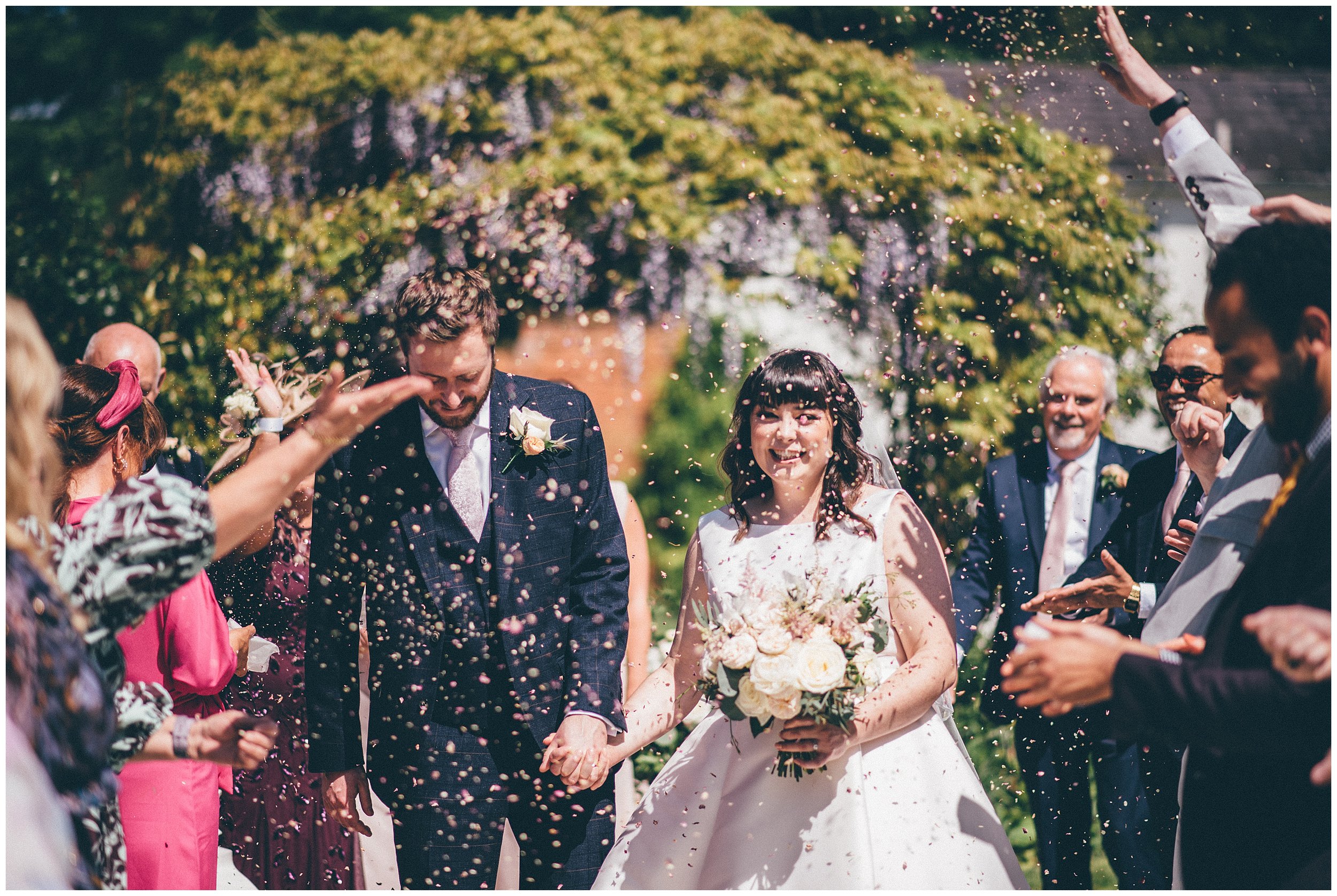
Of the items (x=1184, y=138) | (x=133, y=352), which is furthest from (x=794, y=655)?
(x=133, y=352)

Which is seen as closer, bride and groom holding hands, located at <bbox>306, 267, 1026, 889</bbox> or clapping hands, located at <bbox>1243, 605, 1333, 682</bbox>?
clapping hands, located at <bbox>1243, 605, 1333, 682</bbox>

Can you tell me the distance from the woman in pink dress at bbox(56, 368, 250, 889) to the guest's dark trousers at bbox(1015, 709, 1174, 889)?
3070 mm

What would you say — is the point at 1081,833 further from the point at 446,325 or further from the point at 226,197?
the point at 226,197

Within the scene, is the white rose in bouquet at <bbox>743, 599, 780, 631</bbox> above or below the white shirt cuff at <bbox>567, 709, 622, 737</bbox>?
above

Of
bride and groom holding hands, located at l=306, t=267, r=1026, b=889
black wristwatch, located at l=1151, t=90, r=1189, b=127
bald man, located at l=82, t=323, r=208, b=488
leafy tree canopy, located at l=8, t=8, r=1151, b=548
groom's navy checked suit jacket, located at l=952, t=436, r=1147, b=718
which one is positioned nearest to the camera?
black wristwatch, located at l=1151, t=90, r=1189, b=127

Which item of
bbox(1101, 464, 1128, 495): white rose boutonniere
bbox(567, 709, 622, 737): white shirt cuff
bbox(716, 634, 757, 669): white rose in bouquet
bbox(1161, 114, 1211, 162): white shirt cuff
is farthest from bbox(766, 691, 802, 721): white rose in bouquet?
bbox(1101, 464, 1128, 495): white rose boutonniere

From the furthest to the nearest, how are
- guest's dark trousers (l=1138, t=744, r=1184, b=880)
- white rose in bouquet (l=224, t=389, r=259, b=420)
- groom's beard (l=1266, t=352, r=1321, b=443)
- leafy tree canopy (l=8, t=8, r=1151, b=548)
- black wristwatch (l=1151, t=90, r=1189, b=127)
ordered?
leafy tree canopy (l=8, t=8, r=1151, b=548), white rose in bouquet (l=224, t=389, r=259, b=420), guest's dark trousers (l=1138, t=744, r=1184, b=880), black wristwatch (l=1151, t=90, r=1189, b=127), groom's beard (l=1266, t=352, r=1321, b=443)

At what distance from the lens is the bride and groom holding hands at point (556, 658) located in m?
3.25

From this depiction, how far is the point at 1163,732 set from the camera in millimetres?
2182

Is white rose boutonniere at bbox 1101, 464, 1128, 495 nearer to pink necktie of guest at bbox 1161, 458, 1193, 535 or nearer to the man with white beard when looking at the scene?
the man with white beard

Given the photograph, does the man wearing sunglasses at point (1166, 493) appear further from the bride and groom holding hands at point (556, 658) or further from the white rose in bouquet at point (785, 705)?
the white rose in bouquet at point (785, 705)

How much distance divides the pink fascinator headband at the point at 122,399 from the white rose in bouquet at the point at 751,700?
85.1 inches

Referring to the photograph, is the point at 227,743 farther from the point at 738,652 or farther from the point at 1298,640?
the point at 1298,640

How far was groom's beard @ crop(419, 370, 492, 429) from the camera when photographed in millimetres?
3396
